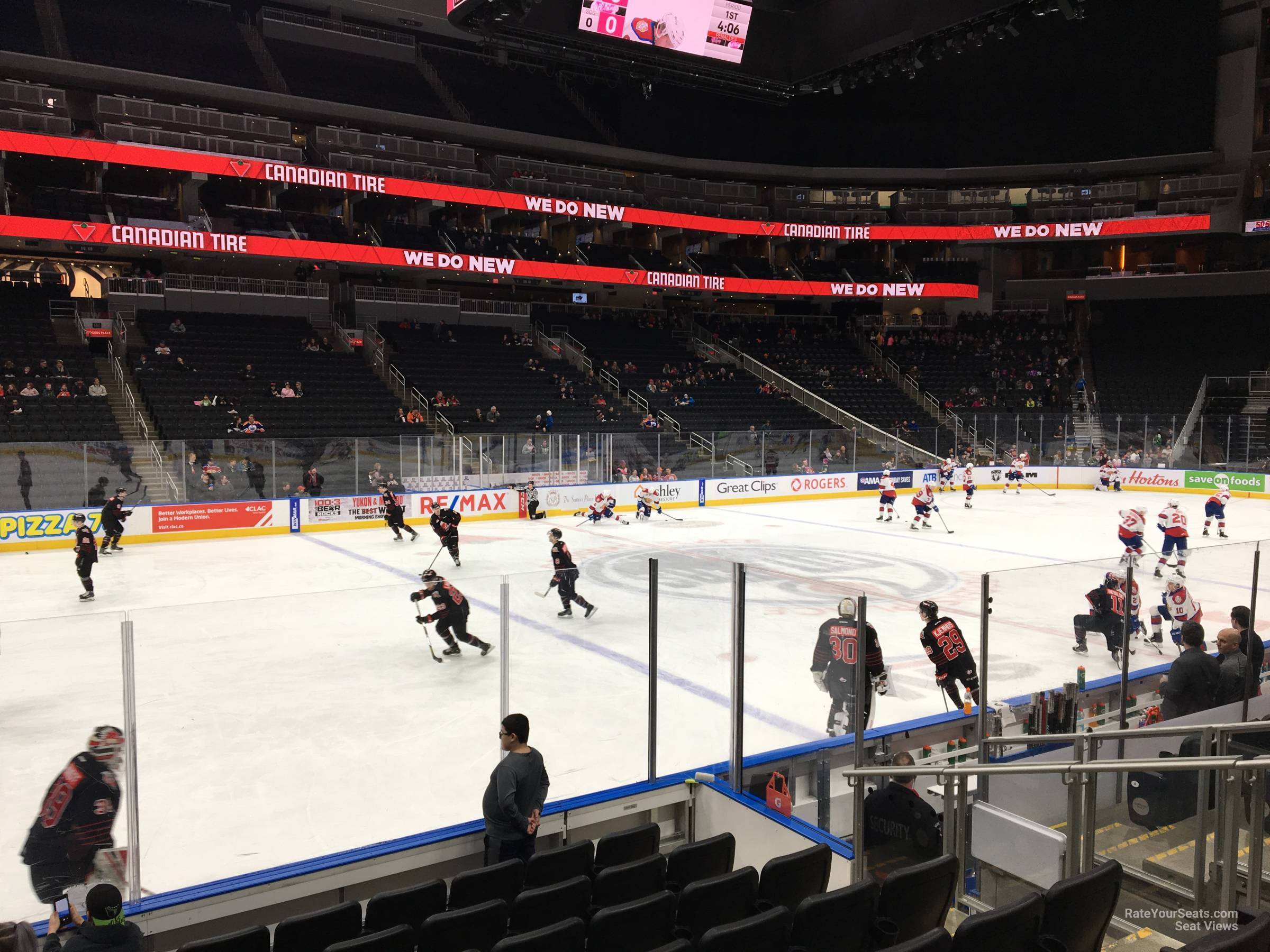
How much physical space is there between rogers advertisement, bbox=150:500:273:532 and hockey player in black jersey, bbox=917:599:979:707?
56.4ft

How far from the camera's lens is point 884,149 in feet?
146

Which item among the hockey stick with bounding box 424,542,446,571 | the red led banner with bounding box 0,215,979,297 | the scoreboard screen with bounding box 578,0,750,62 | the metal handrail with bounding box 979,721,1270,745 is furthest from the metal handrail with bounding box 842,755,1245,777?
the red led banner with bounding box 0,215,979,297

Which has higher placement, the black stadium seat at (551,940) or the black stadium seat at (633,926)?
the black stadium seat at (551,940)

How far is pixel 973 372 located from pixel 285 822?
38778 millimetres

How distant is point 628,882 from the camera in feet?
14.3

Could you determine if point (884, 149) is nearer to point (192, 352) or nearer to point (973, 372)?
point (973, 372)

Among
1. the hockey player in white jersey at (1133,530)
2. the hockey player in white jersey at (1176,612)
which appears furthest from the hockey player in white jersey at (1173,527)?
the hockey player in white jersey at (1176,612)

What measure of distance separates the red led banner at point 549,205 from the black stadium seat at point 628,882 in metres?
28.1

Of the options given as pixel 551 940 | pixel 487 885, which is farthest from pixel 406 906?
pixel 551 940

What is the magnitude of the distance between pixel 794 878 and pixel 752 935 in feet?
2.99

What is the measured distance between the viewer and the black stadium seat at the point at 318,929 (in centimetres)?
381

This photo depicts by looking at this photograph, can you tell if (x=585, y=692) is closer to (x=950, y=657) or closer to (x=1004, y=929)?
(x=950, y=657)

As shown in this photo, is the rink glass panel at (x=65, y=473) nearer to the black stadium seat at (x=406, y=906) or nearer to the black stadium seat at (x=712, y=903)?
the black stadium seat at (x=406, y=906)

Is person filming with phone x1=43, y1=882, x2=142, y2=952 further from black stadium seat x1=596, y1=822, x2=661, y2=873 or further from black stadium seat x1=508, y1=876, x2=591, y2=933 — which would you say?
black stadium seat x1=596, y1=822, x2=661, y2=873
